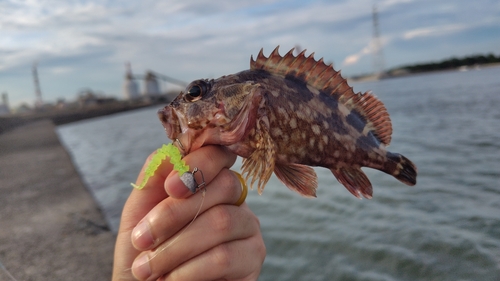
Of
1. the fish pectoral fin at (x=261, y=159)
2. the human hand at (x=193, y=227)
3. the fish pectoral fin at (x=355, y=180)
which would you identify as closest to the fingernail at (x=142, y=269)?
the human hand at (x=193, y=227)

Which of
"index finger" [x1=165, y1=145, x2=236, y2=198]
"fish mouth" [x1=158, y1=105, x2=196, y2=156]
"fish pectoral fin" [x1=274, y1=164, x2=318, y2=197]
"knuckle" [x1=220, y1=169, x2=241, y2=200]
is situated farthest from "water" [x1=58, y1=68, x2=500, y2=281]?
"fish mouth" [x1=158, y1=105, x2=196, y2=156]

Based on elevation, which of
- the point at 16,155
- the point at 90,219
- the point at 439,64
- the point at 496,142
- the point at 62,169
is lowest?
the point at 16,155

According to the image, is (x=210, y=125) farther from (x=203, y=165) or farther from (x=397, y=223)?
(x=397, y=223)

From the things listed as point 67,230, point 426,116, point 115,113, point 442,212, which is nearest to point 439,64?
point 426,116

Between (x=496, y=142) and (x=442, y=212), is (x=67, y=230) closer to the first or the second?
(x=442, y=212)

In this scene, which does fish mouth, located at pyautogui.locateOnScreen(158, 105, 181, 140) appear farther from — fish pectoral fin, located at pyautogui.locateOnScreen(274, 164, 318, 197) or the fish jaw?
fish pectoral fin, located at pyautogui.locateOnScreen(274, 164, 318, 197)
